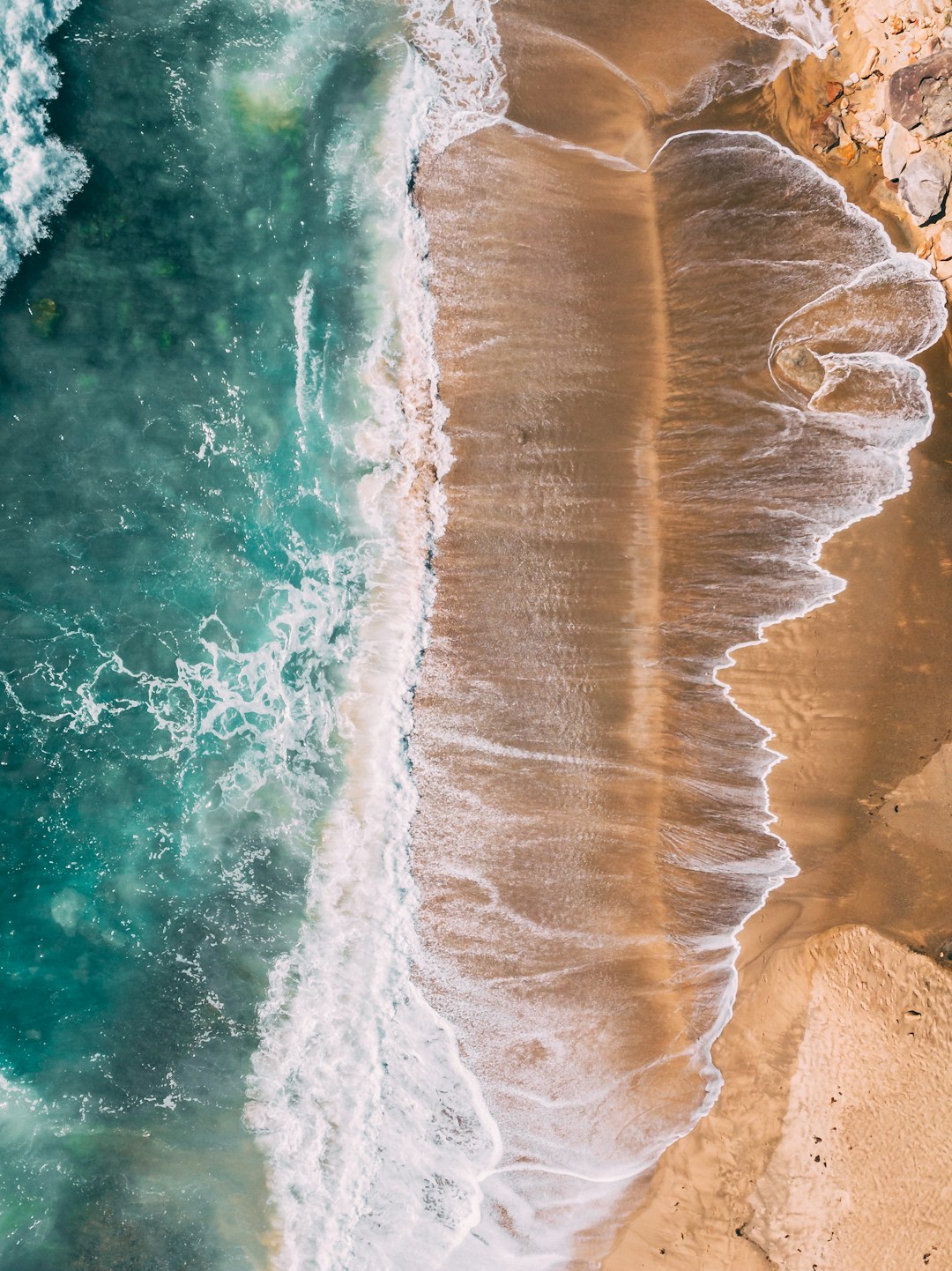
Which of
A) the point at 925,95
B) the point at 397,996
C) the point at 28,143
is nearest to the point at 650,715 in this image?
the point at 397,996

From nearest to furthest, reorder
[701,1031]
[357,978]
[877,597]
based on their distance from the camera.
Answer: [877,597] < [701,1031] < [357,978]

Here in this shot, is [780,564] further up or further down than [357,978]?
further up

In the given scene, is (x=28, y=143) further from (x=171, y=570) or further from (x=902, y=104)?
(x=902, y=104)

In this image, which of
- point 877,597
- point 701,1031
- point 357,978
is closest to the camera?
point 877,597

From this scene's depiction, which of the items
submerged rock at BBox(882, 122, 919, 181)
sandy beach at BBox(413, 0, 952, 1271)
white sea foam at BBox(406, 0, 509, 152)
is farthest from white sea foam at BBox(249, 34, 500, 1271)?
submerged rock at BBox(882, 122, 919, 181)

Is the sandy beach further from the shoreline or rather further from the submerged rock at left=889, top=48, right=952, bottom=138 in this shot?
the submerged rock at left=889, top=48, right=952, bottom=138

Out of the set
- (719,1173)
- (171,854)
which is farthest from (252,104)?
(719,1173)

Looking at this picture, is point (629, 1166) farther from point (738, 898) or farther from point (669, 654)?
point (669, 654)

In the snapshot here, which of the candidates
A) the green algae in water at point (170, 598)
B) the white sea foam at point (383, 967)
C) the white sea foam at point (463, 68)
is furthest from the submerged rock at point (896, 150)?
the green algae in water at point (170, 598)
